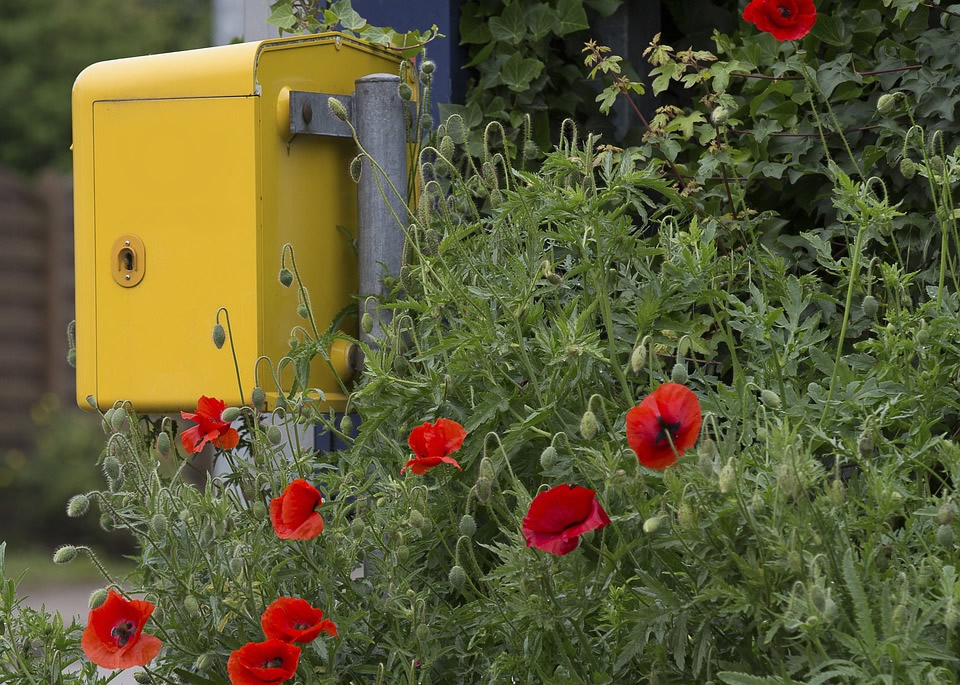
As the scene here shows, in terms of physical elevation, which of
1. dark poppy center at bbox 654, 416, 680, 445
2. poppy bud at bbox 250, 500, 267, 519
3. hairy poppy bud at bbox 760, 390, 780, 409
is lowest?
poppy bud at bbox 250, 500, 267, 519

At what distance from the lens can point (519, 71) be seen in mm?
3250

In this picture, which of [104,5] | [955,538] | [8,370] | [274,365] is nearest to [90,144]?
[274,365]

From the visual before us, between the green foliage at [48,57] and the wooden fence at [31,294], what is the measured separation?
78.1 inches

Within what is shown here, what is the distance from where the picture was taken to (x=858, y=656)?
5.30 ft

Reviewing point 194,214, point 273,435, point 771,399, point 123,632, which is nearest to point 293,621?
point 123,632

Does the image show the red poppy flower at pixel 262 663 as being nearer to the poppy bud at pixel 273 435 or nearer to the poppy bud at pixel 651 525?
the poppy bud at pixel 273 435

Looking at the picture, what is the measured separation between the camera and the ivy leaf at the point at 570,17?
3.20m

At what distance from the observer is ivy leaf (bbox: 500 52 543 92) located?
3.22 metres

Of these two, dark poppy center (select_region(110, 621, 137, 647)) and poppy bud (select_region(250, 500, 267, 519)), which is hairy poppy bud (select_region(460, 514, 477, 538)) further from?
dark poppy center (select_region(110, 621, 137, 647))

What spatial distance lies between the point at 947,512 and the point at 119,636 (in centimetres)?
127

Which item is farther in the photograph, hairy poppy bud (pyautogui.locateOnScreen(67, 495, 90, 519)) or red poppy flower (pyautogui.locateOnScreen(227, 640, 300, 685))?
hairy poppy bud (pyautogui.locateOnScreen(67, 495, 90, 519))

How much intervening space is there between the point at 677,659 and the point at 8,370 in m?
8.61

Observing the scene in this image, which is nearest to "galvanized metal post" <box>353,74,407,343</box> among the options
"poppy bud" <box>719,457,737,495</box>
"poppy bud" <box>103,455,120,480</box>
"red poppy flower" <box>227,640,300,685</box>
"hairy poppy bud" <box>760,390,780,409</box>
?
"poppy bud" <box>103,455,120,480</box>

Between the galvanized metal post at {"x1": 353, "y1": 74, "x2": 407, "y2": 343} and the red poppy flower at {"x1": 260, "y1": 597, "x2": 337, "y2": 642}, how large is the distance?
0.97 m
